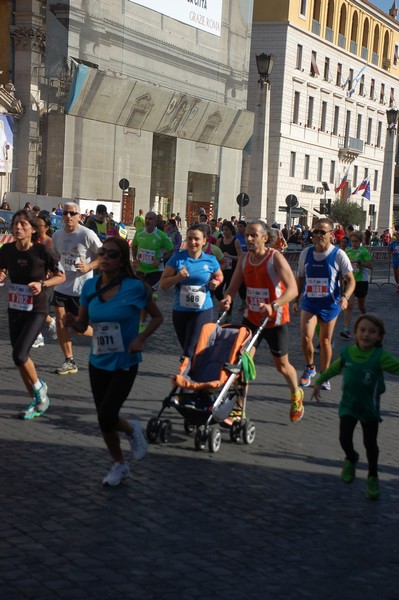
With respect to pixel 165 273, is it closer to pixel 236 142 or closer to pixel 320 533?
pixel 320 533

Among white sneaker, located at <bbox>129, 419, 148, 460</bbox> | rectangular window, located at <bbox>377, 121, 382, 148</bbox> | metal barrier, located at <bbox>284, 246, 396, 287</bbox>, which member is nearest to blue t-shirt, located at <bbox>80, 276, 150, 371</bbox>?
white sneaker, located at <bbox>129, 419, 148, 460</bbox>

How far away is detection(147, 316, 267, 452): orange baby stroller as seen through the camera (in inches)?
307

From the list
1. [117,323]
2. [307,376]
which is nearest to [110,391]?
[117,323]

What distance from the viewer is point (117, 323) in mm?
6574

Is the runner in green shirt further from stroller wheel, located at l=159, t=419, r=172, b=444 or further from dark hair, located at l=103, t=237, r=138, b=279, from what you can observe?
dark hair, located at l=103, t=237, r=138, b=279

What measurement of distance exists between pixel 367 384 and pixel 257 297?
97.5 inches

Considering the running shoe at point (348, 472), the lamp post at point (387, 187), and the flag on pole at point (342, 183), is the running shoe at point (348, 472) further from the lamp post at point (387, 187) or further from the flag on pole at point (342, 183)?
the flag on pole at point (342, 183)

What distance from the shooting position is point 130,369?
658 centimetres

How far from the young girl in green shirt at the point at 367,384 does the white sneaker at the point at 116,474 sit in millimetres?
1406

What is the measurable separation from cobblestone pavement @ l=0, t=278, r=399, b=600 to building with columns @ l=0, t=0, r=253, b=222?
32.5 m

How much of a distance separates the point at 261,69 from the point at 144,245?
61.0 ft

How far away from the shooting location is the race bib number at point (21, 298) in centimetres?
867

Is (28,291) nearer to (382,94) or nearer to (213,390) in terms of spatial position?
(213,390)

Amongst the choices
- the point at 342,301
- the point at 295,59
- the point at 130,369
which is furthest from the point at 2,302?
the point at 295,59
